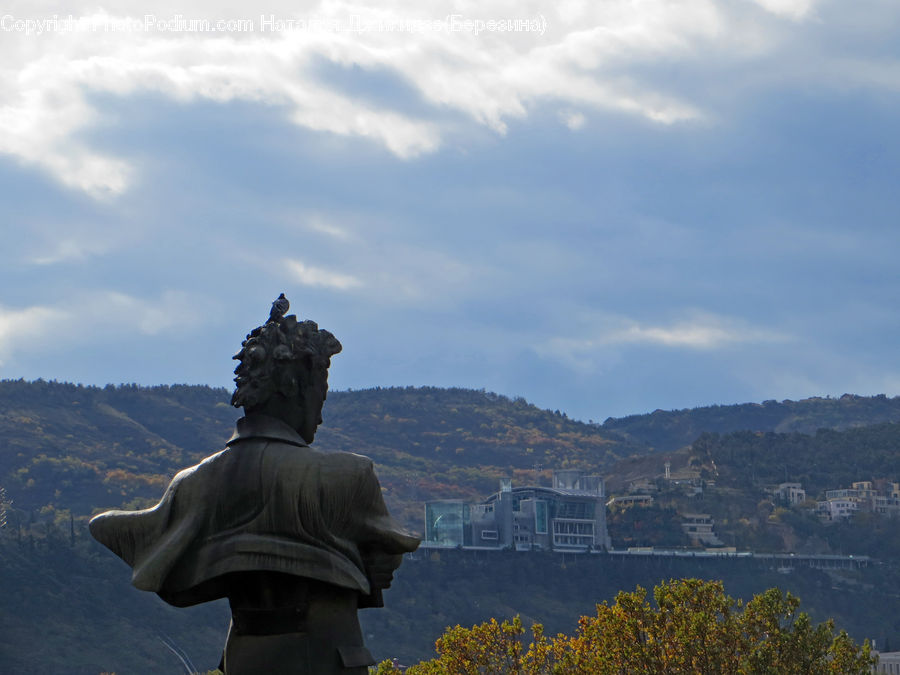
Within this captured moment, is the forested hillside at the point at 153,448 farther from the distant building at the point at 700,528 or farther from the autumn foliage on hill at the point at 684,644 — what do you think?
the autumn foliage on hill at the point at 684,644

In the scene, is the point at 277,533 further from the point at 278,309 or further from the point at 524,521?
the point at 524,521

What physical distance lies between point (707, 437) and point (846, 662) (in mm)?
143357

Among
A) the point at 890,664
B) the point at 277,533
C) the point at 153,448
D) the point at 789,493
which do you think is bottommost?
the point at 890,664

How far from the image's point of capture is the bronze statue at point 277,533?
6.45 metres

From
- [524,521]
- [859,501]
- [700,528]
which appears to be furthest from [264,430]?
[859,501]

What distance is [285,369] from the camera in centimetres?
673

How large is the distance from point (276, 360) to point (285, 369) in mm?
58

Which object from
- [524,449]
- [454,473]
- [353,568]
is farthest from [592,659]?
[524,449]

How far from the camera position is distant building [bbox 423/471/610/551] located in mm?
122750

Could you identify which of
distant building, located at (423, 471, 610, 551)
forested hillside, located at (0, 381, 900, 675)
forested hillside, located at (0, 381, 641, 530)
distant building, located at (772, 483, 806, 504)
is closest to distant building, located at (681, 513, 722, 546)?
forested hillside, located at (0, 381, 900, 675)

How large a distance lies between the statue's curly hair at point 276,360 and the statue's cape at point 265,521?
0.14 m

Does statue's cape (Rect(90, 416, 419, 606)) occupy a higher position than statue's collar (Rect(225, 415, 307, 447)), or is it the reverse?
statue's collar (Rect(225, 415, 307, 447))

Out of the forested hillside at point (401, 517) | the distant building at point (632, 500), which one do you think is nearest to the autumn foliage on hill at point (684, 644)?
the forested hillside at point (401, 517)

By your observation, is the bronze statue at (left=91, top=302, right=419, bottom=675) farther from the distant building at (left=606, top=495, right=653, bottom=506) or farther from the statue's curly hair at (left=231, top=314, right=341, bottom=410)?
the distant building at (left=606, top=495, right=653, bottom=506)
